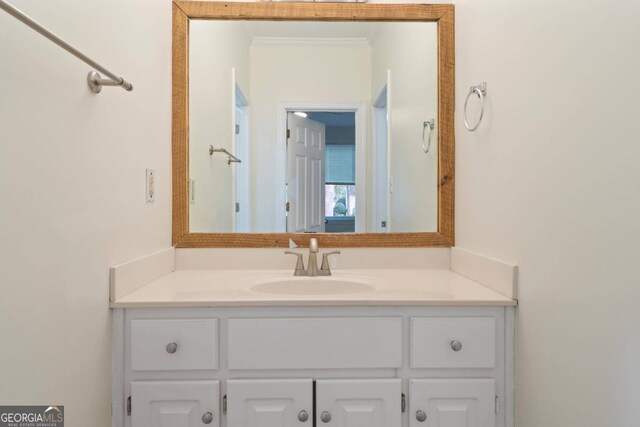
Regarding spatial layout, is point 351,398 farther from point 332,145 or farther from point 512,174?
point 332,145

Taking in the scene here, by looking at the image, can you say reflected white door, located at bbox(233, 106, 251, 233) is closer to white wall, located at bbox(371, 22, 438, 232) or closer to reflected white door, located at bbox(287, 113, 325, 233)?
reflected white door, located at bbox(287, 113, 325, 233)

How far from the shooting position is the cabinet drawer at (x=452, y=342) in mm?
1054

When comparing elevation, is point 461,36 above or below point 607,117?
above

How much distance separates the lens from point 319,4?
154cm

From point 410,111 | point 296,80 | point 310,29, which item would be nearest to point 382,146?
point 410,111

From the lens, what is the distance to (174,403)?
1034 millimetres

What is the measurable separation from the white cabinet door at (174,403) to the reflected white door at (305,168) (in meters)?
0.72

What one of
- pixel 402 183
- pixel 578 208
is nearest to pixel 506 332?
pixel 578 208

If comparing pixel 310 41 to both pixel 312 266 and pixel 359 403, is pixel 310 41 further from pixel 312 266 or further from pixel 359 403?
pixel 359 403

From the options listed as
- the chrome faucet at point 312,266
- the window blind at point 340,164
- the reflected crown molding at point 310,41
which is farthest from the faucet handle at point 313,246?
the reflected crown molding at point 310,41

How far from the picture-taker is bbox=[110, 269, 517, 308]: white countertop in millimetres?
1036

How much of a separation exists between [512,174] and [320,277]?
0.73 m

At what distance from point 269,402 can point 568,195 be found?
2.97ft

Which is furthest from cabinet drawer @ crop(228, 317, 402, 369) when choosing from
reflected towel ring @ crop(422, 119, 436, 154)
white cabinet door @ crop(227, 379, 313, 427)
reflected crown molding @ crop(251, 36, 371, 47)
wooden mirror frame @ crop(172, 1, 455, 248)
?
reflected crown molding @ crop(251, 36, 371, 47)
